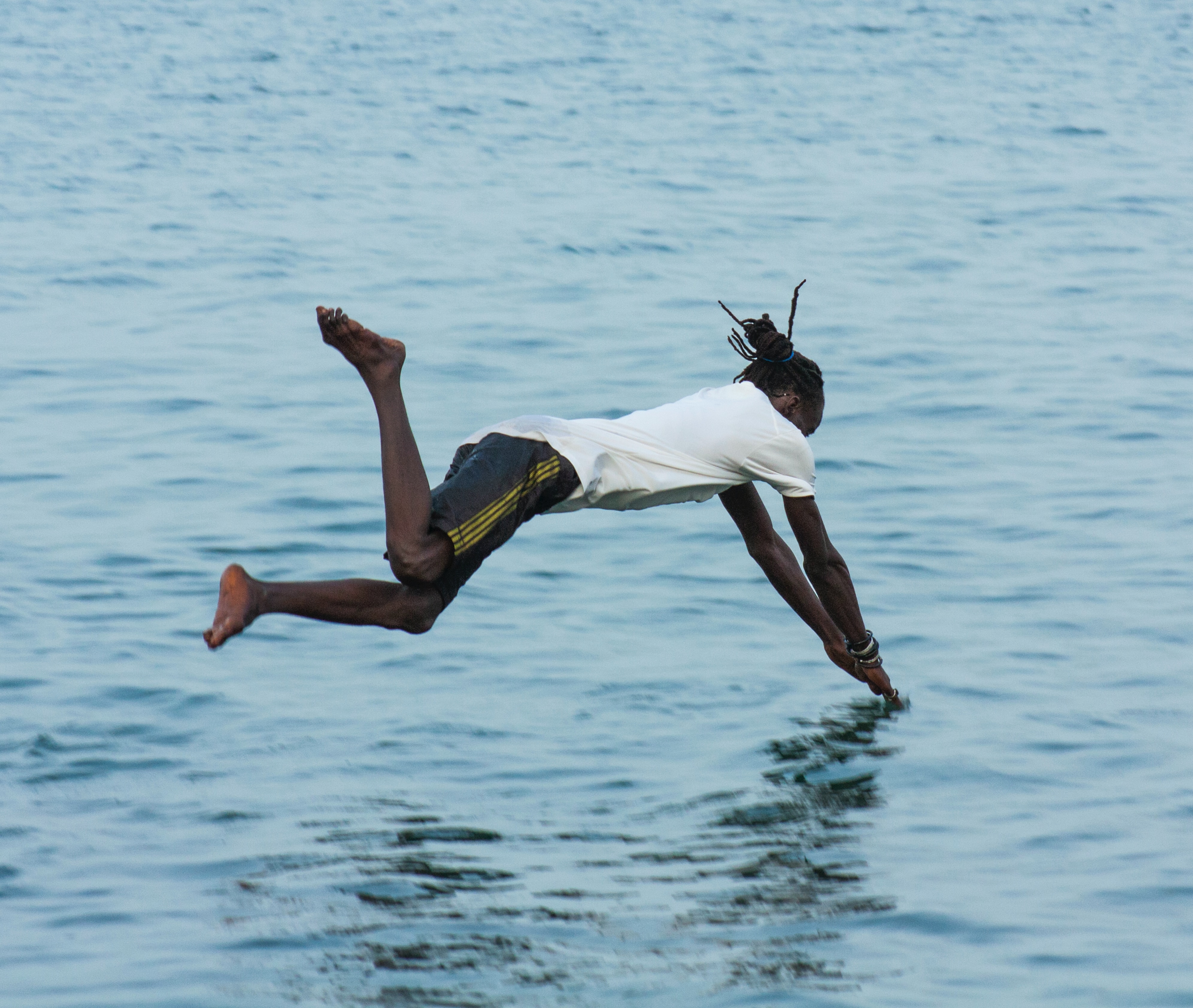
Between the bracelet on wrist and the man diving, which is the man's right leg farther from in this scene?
the bracelet on wrist

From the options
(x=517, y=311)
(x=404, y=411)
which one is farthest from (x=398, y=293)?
(x=404, y=411)

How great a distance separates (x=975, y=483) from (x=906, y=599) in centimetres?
246

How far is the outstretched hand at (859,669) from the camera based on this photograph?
7.30m

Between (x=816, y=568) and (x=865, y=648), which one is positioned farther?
(x=865, y=648)

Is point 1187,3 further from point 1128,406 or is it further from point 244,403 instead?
point 244,403

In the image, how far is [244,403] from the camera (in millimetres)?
13219

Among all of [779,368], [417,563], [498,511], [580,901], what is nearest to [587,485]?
[498,511]

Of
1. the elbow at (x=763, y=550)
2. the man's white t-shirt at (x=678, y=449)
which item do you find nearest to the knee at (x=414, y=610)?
the man's white t-shirt at (x=678, y=449)

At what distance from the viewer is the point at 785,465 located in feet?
21.8

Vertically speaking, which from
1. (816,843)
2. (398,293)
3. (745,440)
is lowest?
(398,293)

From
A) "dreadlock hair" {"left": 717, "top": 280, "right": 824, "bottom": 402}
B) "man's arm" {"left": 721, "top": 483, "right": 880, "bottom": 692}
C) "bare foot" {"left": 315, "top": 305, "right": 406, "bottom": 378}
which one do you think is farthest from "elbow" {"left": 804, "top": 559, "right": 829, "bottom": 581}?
"bare foot" {"left": 315, "top": 305, "right": 406, "bottom": 378}

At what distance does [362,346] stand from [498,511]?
0.80 m

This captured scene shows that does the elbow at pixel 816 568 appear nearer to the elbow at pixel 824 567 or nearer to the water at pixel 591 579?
the elbow at pixel 824 567

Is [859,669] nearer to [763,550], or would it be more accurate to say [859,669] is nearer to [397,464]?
[763,550]
